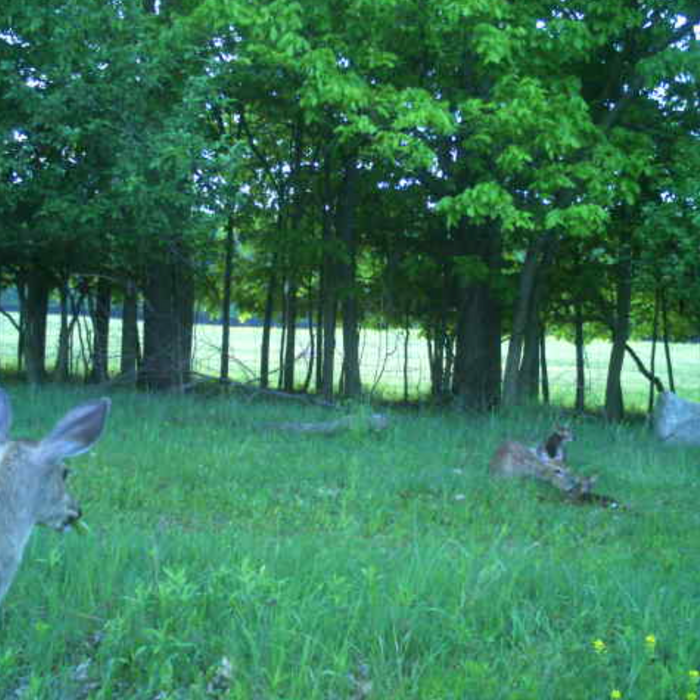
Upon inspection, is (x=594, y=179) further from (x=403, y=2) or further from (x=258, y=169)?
(x=258, y=169)

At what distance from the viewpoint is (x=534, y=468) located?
27.3 feet

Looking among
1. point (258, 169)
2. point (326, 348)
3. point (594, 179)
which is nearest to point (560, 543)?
point (594, 179)

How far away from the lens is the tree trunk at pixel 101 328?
48.8ft

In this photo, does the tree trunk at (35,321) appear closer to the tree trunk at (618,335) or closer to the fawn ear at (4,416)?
the tree trunk at (618,335)

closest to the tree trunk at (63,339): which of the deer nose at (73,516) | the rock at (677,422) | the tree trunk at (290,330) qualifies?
the tree trunk at (290,330)

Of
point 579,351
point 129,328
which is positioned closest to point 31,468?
point 129,328

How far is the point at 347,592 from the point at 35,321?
14.1 m

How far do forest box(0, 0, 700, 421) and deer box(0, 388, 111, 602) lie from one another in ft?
26.8

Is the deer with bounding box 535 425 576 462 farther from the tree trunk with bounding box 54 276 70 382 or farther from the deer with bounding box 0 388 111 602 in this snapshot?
the tree trunk with bounding box 54 276 70 382

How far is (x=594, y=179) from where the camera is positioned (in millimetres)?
11633

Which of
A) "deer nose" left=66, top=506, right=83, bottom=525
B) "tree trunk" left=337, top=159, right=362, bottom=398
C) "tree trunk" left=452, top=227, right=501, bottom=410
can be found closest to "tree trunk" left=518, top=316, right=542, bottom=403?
"tree trunk" left=452, top=227, right=501, bottom=410

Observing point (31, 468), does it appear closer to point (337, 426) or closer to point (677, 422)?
point (337, 426)

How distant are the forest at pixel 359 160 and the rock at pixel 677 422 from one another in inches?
76.9

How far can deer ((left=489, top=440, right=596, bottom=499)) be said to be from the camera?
7.97m
